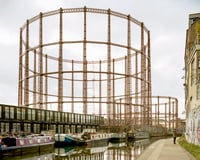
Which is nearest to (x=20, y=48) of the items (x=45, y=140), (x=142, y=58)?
(x=142, y=58)

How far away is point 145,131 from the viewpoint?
226 feet

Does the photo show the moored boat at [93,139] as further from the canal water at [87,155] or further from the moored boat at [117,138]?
the canal water at [87,155]

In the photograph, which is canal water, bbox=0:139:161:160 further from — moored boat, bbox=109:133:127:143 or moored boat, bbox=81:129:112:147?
moored boat, bbox=109:133:127:143

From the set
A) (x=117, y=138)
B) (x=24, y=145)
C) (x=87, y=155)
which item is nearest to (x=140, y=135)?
(x=117, y=138)

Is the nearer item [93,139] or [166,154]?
[166,154]

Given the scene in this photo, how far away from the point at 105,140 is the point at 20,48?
20.5 m

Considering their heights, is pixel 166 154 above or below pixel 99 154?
above

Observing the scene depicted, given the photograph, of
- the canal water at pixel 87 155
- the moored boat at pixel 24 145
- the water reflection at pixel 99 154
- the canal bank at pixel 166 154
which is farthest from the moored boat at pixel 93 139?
the canal bank at pixel 166 154

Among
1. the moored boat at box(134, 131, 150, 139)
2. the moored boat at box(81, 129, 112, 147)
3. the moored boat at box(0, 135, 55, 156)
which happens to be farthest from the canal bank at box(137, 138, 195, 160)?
the moored boat at box(134, 131, 150, 139)

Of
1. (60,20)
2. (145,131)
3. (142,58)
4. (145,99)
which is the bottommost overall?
(145,131)

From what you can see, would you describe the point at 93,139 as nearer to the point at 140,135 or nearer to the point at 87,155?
the point at 87,155

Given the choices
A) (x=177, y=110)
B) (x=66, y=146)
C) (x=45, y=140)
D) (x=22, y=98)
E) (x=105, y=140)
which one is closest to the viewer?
(x=45, y=140)

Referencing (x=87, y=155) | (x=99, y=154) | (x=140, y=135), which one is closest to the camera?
(x=87, y=155)

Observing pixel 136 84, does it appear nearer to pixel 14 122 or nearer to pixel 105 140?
pixel 105 140
